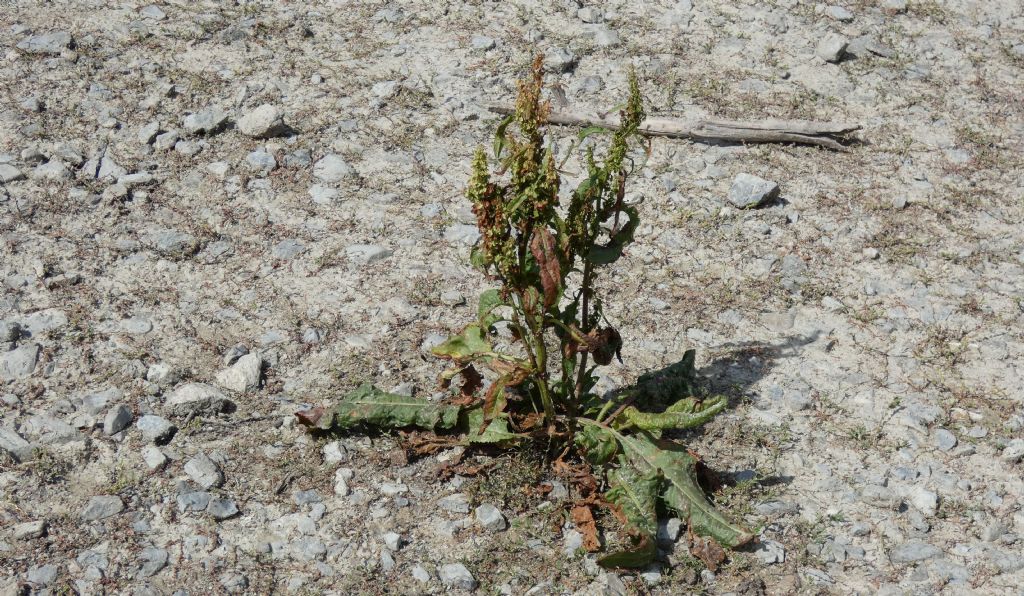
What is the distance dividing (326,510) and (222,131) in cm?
338

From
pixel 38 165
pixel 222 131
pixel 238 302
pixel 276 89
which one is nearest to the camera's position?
pixel 238 302

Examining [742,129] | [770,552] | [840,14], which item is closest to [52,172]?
[742,129]

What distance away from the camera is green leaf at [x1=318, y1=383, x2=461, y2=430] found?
453cm

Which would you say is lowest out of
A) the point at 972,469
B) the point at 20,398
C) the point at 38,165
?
the point at 972,469

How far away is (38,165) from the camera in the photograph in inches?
246

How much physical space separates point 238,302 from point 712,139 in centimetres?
345

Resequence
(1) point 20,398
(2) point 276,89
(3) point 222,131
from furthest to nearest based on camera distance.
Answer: (2) point 276,89 → (3) point 222,131 → (1) point 20,398

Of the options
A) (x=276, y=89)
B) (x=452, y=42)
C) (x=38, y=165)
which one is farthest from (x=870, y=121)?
(x=38, y=165)

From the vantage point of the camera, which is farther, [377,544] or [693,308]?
[693,308]

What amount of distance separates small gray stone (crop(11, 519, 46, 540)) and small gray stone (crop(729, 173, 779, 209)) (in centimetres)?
438

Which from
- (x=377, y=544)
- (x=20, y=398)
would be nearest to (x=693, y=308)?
(x=377, y=544)

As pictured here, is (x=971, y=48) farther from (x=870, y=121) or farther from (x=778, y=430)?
(x=778, y=430)

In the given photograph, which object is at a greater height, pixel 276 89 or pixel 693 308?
pixel 276 89

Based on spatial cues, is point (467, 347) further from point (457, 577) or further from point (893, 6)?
point (893, 6)
